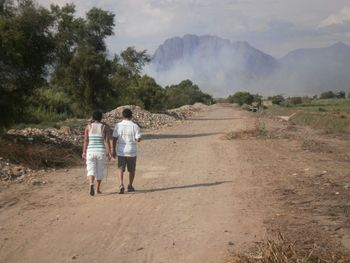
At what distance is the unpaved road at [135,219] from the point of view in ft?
21.5

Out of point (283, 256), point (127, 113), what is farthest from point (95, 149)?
point (283, 256)

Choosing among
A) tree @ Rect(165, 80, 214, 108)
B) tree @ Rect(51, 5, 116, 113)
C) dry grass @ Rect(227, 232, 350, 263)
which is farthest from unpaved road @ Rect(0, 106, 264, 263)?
tree @ Rect(165, 80, 214, 108)

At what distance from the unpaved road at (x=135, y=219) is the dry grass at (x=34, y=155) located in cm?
63

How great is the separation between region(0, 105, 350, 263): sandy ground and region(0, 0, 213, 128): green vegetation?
221 inches

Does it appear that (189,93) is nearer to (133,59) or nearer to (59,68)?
(133,59)

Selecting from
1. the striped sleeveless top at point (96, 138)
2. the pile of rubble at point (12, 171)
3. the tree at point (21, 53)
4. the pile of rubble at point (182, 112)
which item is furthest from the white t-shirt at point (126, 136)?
the pile of rubble at point (182, 112)

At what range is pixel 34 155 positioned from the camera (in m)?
13.1

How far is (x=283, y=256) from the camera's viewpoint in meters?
5.73

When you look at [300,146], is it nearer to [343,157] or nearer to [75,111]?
[343,157]

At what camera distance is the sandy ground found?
663 cm

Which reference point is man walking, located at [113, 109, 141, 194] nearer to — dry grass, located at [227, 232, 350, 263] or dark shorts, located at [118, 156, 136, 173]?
dark shorts, located at [118, 156, 136, 173]

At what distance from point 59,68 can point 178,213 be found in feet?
58.0

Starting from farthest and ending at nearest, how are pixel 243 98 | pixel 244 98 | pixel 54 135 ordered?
pixel 243 98 < pixel 244 98 < pixel 54 135

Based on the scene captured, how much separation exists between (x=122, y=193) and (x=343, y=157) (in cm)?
930
